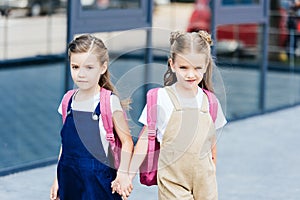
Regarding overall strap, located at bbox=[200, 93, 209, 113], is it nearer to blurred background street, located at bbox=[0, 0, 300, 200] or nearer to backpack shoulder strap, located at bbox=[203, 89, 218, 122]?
backpack shoulder strap, located at bbox=[203, 89, 218, 122]

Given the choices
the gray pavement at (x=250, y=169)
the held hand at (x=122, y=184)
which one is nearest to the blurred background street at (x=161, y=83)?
the gray pavement at (x=250, y=169)

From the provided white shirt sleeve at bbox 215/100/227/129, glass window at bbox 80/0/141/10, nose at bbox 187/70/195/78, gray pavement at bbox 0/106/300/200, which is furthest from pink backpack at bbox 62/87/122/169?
glass window at bbox 80/0/141/10

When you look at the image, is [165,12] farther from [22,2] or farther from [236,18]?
[236,18]

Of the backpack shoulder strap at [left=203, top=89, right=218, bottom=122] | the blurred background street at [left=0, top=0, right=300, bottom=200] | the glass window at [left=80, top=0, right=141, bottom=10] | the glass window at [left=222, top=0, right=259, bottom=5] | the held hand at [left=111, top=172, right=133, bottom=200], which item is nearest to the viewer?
the held hand at [left=111, top=172, right=133, bottom=200]

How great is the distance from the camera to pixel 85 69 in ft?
12.8

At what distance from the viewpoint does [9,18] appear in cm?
1405

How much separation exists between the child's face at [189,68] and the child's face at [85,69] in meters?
0.37

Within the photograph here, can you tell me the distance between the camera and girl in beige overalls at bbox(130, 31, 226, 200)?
3.92m

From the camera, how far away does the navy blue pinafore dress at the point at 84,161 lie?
3.89 metres

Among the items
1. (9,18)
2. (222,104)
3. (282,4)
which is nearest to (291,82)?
(282,4)

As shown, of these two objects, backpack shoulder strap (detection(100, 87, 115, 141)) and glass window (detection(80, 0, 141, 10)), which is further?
glass window (detection(80, 0, 141, 10))

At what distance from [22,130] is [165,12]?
8.25 m

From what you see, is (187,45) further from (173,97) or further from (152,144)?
(152,144)

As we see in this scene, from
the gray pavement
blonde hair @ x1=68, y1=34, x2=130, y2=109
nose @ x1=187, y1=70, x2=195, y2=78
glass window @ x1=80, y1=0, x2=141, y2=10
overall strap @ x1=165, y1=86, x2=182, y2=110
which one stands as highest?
glass window @ x1=80, y1=0, x2=141, y2=10
